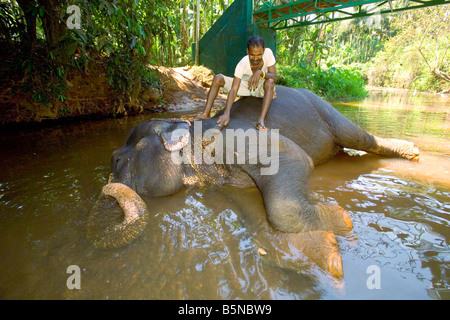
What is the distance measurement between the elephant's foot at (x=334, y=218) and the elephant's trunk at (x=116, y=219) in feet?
4.50

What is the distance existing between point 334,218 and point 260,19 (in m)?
12.4

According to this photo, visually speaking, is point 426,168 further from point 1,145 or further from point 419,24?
point 419,24

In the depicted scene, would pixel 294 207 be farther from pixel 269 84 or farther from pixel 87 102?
pixel 87 102

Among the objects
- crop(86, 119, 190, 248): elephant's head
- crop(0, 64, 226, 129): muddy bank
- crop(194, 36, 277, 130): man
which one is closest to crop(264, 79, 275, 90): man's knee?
crop(194, 36, 277, 130): man

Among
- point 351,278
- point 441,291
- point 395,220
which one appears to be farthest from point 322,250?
point 395,220

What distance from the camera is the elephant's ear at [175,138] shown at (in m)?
2.52

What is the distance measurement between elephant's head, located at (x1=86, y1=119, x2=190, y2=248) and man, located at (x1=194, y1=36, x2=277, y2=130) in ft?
1.99

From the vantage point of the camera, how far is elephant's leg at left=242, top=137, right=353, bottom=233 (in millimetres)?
1954

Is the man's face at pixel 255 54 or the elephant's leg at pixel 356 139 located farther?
the elephant's leg at pixel 356 139

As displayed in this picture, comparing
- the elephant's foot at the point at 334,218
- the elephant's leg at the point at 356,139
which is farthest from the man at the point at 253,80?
the elephant's foot at the point at 334,218

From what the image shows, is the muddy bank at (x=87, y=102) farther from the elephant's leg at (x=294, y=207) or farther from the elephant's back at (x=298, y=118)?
the elephant's leg at (x=294, y=207)

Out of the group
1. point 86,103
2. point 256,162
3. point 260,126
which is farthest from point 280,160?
point 86,103

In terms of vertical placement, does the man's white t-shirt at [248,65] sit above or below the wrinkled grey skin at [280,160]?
above

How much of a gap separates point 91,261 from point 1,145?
4080 mm
